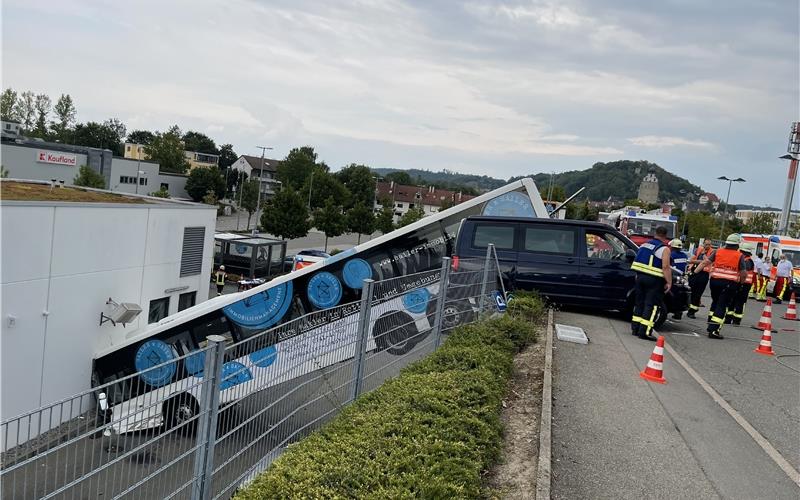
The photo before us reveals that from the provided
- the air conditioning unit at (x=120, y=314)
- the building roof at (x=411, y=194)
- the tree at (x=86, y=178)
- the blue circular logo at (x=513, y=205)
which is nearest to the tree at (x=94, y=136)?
the building roof at (x=411, y=194)

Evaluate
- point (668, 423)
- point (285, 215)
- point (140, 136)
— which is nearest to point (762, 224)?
point (285, 215)

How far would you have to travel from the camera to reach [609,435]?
20.1 feet

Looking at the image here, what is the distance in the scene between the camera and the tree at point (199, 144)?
13988 centimetres

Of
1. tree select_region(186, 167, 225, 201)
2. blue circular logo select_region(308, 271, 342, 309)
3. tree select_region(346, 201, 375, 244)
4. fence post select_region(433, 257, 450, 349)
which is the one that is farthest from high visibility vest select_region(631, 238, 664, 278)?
tree select_region(186, 167, 225, 201)

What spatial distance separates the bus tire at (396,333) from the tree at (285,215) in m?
49.8

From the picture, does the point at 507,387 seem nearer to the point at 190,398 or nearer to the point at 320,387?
the point at 320,387

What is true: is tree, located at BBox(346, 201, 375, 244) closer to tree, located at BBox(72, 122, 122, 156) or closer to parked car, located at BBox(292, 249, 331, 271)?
parked car, located at BBox(292, 249, 331, 271)

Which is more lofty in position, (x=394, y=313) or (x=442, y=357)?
(x=394, y=313)

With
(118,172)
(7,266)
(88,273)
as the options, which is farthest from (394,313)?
(118,172)

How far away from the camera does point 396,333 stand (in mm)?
6934

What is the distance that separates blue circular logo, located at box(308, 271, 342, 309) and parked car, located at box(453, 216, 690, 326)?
2.35 m

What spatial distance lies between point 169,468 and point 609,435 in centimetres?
413

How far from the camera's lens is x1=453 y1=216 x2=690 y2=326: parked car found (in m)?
12.2

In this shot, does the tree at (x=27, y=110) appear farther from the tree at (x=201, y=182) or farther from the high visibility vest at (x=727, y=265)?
the high visibility vest at (x=727, y=265)
